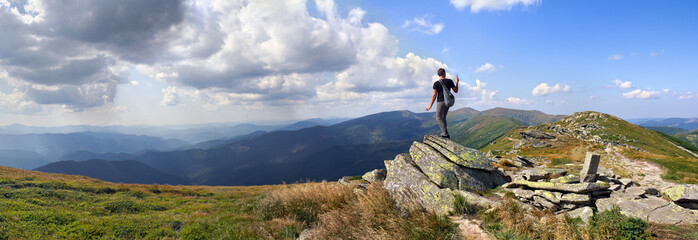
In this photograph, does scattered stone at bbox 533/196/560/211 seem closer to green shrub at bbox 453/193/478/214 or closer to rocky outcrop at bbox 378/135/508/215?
rocky outcrop at bbox 378/135/508/215

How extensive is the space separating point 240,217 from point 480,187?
11.4 m

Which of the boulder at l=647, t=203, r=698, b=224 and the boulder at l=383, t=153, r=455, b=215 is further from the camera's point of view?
the boulder at l=383, t=153, r=455, b=215

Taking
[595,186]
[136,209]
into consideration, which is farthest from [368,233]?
[136,209]

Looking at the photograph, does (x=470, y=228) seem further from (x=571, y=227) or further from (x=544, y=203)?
(x=544, y=203)

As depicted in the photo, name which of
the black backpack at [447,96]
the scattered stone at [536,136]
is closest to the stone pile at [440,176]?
the black backpack at [447,96]

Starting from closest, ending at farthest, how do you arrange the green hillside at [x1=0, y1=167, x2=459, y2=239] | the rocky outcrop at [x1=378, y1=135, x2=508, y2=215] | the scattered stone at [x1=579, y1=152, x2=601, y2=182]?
the green hillside at [x1=0, y1=167, x2=459, y2=239]
the rocky outcrop at [x1=378, y1=135, x2=508, y2=215]
the scattered stone at [x1=579, y1=152, x2=601, y2=182]

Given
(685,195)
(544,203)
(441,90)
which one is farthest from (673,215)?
(441,90)

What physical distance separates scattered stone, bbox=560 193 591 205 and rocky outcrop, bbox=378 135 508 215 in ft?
8.23

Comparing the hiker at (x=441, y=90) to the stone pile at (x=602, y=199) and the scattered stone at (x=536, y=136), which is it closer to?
the stone pile at (x=602, y=199)

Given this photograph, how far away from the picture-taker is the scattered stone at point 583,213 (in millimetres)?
7752

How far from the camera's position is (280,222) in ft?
34.3

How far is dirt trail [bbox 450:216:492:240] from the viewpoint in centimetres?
761

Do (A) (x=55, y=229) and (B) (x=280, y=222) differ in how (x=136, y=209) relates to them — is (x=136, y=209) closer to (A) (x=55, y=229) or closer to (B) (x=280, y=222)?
(A) (x=55, y=229)

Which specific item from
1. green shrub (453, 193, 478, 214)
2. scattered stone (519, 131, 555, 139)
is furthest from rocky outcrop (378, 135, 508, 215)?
scattered stone (519, 131, 555, 139)
